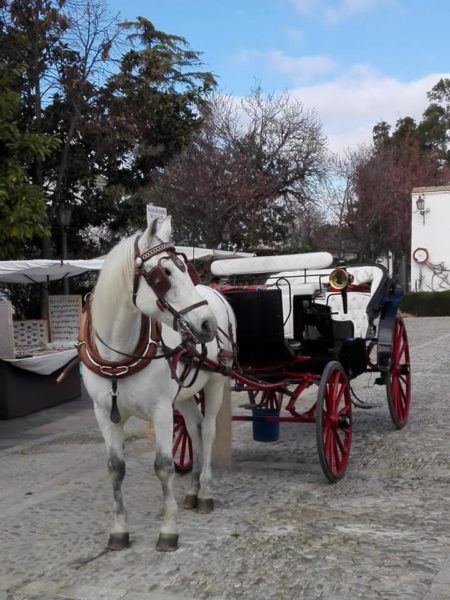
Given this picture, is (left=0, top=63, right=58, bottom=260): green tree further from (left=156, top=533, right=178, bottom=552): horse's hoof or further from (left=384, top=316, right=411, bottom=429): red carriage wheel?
(left=156, top=533, right=178, bottom=552): horse's hoof

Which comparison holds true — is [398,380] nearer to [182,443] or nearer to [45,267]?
[182,443]

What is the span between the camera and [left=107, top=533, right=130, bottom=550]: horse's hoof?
14.7 ft

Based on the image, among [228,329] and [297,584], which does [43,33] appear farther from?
[297,584]

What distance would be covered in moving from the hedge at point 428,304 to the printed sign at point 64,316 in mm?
18956

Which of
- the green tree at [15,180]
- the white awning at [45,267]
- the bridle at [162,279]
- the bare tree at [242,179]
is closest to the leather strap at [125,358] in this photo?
the bridle at [162,279]

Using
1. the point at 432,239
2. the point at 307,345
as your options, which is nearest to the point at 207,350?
the point at 307,345

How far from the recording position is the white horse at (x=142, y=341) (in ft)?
13.3

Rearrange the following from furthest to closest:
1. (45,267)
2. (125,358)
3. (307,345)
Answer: (45,267) < (307,345) < (125,358)

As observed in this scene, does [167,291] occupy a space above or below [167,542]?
above

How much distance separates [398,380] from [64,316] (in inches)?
263

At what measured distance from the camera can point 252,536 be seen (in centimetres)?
469

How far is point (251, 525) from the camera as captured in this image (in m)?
4.92

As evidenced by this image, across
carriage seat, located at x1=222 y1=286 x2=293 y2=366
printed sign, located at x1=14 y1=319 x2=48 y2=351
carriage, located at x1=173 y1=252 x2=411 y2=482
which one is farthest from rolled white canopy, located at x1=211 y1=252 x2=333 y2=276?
printed sign, located at x1=14 y1=319 x2=48 y2=351

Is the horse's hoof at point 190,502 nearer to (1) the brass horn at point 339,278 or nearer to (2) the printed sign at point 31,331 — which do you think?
(1) the brass horn at point 339,278
